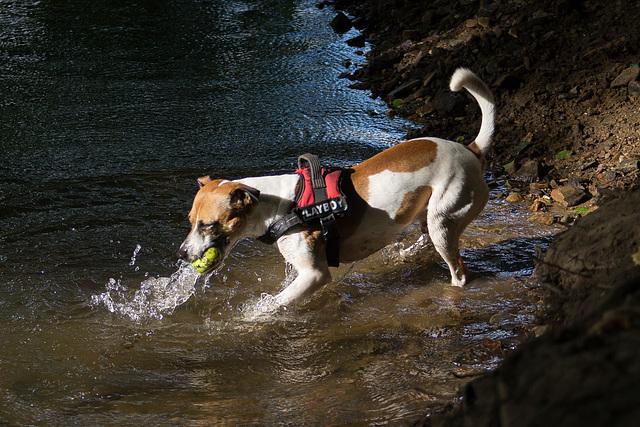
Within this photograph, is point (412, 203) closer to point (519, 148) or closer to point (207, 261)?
point (207, 261)

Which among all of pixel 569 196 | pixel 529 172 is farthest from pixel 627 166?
pixel 529 172

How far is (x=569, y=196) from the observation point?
5410 millimetres

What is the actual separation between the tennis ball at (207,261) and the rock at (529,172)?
12.0 ft

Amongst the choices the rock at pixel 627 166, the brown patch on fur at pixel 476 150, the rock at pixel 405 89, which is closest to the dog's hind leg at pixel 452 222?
the brown patch on fur at pixel 476 150

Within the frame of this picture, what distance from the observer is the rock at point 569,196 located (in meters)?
5.38

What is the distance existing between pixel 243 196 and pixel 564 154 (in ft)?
12.9

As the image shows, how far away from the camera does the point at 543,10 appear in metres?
8.17

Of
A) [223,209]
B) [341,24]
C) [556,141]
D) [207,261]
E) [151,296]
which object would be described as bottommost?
[151,296]

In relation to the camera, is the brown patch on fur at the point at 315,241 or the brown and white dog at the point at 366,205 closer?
the brown and white dog at the point at 366,205

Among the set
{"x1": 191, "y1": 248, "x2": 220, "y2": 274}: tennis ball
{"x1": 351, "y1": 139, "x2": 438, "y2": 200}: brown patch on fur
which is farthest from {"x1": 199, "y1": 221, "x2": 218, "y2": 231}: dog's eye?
{"x1": 351, "y1": 139, "x2": 438, "y2": 200}: brown patch on fur

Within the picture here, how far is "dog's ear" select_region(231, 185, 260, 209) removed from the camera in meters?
3.83

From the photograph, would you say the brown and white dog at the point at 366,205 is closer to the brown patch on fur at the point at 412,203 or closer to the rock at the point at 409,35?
the brown patch on fur at the point at 412,203

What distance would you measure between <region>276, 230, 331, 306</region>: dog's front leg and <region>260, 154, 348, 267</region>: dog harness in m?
0.07

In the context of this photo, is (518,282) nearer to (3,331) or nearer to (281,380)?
(281,380)
